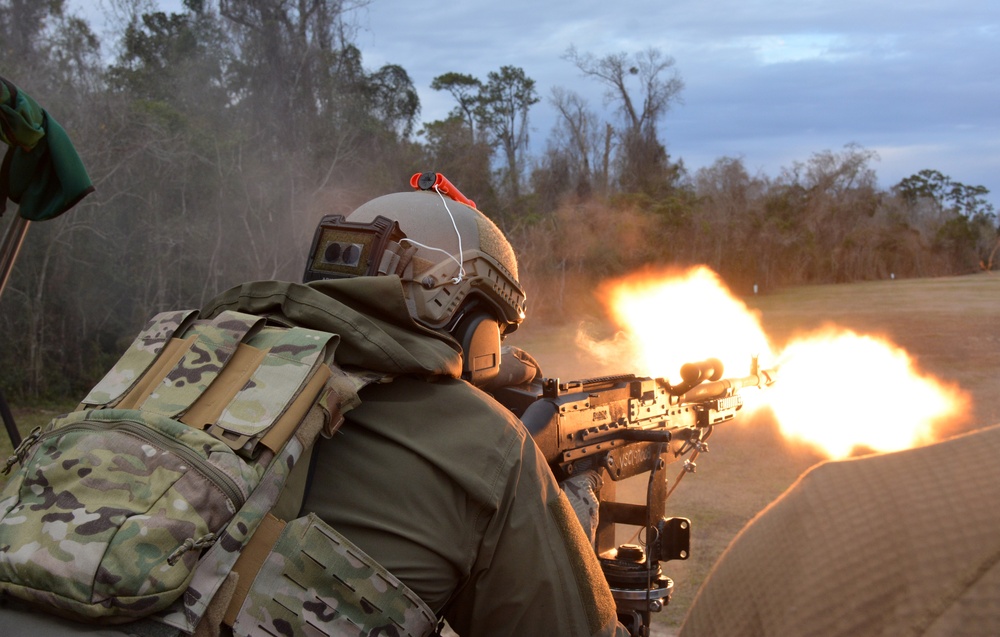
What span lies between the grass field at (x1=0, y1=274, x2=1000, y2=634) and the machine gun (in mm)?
1337

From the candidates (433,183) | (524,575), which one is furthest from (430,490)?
(433,183)

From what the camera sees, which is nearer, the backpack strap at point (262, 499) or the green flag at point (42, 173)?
the backpack strap at point (262, 499)

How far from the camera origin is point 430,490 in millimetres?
1901

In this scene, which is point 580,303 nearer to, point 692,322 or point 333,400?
point 692,322

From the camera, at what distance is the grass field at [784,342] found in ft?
22.0

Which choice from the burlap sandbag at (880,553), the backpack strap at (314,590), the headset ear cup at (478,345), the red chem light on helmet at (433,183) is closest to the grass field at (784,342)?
the headset ear cup at (478,345)

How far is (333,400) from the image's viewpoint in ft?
6.01

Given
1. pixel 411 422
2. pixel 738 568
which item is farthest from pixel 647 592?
pixel 738 568

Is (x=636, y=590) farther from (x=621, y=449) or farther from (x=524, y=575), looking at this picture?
(x=524, y=575)

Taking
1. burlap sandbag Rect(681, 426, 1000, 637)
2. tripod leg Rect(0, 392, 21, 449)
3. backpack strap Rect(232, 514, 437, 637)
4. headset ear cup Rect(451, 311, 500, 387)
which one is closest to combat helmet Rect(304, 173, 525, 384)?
headset ear cup Rect(451, 311, 500, 387)

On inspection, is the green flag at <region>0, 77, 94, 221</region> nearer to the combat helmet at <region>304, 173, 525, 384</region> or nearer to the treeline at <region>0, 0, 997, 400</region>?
the combat helmet at <region>304, 173, 525, 384</region>

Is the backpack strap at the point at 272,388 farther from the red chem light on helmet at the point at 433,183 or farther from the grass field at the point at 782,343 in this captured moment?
the grass field at the point at 782,343

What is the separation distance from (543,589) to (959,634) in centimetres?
152

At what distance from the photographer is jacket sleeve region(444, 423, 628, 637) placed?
6.49 ft
